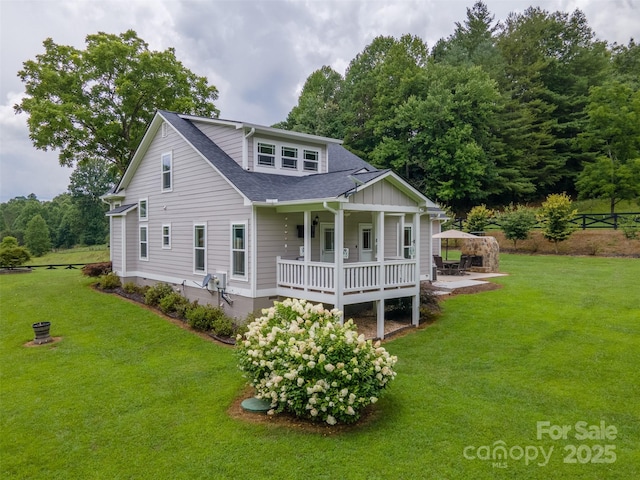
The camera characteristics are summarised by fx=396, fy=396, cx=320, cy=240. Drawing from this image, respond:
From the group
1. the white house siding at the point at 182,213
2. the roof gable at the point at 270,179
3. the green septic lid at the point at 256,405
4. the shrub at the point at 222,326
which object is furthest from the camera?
the white house siding at the point at 182,213

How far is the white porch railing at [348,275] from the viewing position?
32.8 feet

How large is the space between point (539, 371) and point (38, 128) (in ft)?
83.6

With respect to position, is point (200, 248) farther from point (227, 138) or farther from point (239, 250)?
point (227, 138)

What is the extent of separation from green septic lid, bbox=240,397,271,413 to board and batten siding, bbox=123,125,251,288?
4775 mm

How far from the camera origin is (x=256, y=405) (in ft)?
21.5

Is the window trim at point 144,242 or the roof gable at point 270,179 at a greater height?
the roof gable at point 270,179

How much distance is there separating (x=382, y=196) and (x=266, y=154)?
468 cm

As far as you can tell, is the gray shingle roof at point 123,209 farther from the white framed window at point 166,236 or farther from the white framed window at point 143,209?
the white framed window at point 166,236

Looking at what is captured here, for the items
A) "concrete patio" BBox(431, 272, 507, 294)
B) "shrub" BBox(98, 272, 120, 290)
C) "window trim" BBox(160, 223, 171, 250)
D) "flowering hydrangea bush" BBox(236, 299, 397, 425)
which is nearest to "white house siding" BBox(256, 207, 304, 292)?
"flowering hydrangea bush" BBox(236, 299, 397, 425)

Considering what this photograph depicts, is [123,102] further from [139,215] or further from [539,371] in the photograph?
[539,371]

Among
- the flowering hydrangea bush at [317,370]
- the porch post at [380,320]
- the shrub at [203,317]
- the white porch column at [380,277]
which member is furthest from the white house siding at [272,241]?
the flowering hydrangea bush at [317,370]

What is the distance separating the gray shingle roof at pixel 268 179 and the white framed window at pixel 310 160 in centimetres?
105

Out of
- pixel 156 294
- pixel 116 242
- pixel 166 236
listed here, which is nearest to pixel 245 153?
pixel 166 236

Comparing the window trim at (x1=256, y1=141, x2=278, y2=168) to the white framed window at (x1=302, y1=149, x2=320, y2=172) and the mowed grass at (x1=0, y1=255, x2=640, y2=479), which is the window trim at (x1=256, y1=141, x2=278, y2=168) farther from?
the mowed grass at (x1=0, y1=255, x2=640, y2=479)
